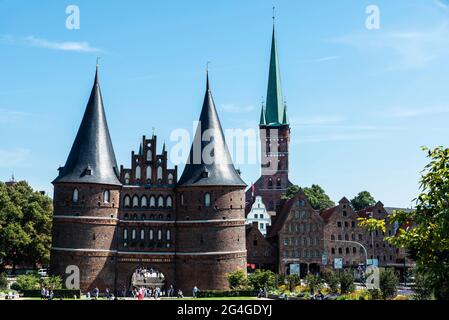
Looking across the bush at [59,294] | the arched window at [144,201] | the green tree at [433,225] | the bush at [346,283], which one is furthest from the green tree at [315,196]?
the green tree at [433,225]

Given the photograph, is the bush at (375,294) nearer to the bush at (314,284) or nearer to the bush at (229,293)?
the bush at (314,284)

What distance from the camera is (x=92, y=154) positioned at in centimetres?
6091

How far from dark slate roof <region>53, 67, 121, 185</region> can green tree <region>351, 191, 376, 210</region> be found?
7213 centimetres

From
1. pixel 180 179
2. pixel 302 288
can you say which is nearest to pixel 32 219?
pixel 180 179

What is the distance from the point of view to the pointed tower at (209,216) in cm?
6134

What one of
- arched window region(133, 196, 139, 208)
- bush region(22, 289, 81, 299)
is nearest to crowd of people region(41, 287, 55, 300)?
bush region(22, 289, 81, 299)

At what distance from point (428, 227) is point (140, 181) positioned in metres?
46.6

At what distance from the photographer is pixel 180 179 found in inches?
2527

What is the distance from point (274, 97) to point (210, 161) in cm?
6607

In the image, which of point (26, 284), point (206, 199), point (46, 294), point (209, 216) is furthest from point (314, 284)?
point (26, 284)

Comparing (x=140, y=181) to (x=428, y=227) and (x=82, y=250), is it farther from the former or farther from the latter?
(x=428, y=227)

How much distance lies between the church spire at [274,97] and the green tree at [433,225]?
344 ft

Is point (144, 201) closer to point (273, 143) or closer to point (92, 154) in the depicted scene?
point (92, 154)

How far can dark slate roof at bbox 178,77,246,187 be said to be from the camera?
204ft
